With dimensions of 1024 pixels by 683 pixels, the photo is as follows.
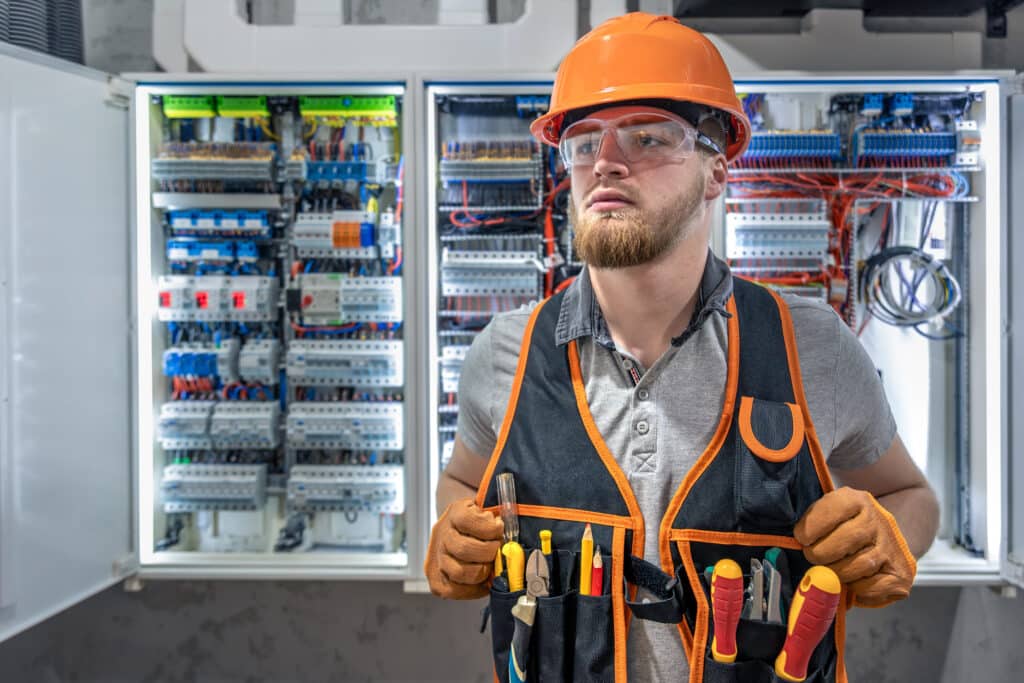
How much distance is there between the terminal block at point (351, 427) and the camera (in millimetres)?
2385

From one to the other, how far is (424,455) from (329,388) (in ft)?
2.03

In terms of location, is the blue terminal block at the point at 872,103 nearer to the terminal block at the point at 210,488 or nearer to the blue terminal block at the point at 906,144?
the blue terminal block at the point at 906,144

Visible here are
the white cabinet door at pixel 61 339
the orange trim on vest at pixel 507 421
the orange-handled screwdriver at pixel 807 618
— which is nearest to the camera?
the orange-handled screwdriver at pixel 807 618

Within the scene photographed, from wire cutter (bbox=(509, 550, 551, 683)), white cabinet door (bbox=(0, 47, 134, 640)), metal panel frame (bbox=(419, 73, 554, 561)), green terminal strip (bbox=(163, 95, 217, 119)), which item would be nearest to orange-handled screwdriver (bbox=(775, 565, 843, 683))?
wire cutter (bbox=(509, 550, 551, 683))

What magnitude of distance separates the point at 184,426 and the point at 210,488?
252 millimetres

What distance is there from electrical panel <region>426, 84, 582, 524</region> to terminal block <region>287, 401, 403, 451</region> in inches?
7.1

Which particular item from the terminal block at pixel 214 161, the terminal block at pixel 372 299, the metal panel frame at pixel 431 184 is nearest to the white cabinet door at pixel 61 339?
the terminal block at pixel 214 161

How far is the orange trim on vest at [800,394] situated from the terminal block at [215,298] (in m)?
1.94

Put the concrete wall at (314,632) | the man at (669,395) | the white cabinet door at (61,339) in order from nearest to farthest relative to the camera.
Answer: the man at (669,395), the white cabinet door at (61,339), the concrete wall at (314,632)

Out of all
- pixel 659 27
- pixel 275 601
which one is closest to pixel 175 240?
pixel 275 601

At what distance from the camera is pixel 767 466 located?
98 centimetres

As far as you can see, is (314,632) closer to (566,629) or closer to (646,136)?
(566,629)

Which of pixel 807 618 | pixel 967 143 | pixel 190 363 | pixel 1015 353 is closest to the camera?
pixel 807 618

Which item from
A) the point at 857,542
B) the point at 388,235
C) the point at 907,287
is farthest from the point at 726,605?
the point at 907,287
